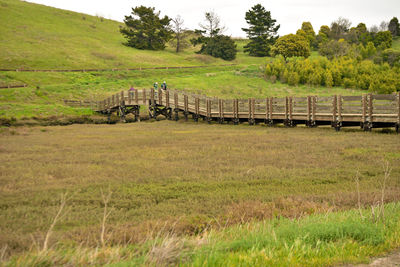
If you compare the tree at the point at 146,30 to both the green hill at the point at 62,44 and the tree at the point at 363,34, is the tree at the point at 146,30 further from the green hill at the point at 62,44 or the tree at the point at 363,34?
the tree at the point at 363,34

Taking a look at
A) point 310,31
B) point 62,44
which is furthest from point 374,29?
point 62,44

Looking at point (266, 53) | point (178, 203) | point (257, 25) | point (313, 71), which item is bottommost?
point (178, 203)

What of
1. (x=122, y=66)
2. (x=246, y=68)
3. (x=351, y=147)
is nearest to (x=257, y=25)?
(x=246, y=68)

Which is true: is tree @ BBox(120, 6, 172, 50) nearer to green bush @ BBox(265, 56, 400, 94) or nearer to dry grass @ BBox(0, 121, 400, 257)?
green bush @ BBox(265, 56, 400, 94)

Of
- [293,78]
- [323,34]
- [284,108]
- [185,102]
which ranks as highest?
[323,34]

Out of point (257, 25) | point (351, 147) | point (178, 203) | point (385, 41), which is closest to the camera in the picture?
point (178, 203)

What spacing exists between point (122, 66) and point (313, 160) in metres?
70.3

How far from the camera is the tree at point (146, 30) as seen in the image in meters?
102

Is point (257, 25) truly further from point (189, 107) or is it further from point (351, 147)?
point (351, 147)

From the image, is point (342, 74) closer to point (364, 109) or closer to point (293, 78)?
point (293, 78)

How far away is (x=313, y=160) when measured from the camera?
13.3 m

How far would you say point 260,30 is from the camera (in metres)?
104

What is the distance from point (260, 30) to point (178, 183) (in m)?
99.5

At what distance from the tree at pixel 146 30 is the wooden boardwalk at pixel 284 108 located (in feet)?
205
